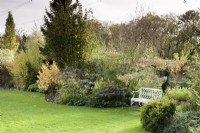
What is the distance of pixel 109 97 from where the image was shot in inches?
616

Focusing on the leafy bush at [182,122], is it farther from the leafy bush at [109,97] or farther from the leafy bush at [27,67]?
the leafy bush at [27,67]

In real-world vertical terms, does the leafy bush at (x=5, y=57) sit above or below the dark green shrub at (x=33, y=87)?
above

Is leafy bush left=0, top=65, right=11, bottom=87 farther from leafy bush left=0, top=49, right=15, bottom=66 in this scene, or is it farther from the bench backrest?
the bench backrest

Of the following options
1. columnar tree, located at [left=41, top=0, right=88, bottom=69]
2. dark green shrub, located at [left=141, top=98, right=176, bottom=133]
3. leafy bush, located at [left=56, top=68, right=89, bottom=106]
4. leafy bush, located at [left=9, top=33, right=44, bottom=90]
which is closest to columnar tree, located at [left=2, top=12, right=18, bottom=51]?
leafy bush, located at [left=9, top=33, right=44, bottom=90]

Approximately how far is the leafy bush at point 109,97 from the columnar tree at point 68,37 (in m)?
4.35

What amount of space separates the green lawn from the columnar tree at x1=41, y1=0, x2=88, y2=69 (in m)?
5.82

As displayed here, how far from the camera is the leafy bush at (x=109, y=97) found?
1559 cm

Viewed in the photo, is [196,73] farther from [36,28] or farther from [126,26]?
[36,28]

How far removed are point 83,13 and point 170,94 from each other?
7.92 metres

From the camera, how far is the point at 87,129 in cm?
1023

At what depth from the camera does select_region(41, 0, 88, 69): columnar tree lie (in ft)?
65.6

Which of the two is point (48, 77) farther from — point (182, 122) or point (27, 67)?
point (182, 122)

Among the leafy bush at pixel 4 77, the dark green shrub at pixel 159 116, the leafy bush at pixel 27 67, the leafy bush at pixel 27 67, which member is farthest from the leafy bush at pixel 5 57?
the dark green shrub at pixel 159 116

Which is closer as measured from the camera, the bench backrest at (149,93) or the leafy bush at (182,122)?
the leafy bush at (182,122)
